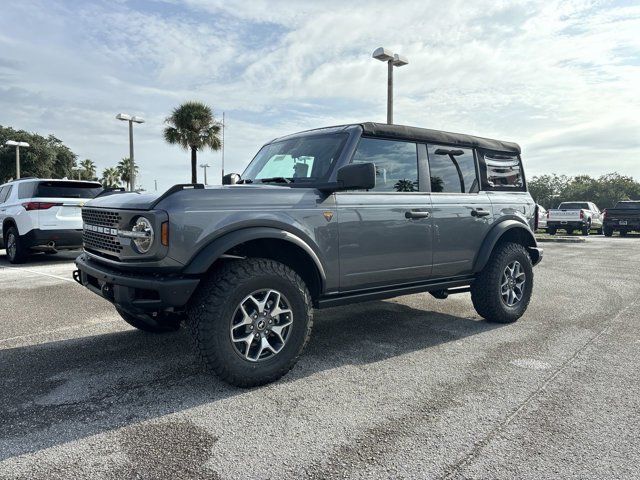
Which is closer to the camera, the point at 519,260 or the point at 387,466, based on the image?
the point at 387,466

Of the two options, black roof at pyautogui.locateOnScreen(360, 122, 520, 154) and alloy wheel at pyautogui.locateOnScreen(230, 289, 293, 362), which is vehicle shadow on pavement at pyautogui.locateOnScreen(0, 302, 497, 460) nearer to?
alloy wheel at pyautogui.locateOnScreen(230, 289, 293, 362)

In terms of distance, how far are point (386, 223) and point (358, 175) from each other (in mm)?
714

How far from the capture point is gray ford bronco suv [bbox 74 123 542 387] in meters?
3.10

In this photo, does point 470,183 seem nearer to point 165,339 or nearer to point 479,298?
point 479,298

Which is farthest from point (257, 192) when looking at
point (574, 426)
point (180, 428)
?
point (574, 426)

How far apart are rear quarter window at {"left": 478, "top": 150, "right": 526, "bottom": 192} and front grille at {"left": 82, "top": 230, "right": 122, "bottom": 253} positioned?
368 centimetres

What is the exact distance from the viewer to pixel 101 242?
143 inches

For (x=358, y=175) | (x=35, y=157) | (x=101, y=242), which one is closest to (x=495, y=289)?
(x=358, y=175)

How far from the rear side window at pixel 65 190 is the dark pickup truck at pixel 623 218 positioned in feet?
70.1

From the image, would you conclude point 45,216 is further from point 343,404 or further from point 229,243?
point 343,404

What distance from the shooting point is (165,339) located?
4.40 meters

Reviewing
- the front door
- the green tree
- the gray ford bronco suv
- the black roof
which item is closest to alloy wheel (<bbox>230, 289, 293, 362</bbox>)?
the gray ford bronco suv

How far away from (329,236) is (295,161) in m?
0.94

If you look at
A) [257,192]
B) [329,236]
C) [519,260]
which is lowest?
[519,260]
